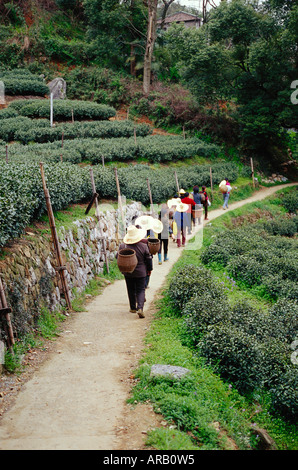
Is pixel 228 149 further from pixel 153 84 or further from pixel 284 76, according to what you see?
pixel 153 84

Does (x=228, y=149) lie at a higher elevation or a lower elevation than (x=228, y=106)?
lower

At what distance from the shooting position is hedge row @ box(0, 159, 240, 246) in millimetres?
9297

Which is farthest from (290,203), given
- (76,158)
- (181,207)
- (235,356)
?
(235,356)

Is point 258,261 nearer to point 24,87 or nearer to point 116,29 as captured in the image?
point 24,87

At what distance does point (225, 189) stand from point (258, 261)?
→ 8.85 m

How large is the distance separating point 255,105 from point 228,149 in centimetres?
419

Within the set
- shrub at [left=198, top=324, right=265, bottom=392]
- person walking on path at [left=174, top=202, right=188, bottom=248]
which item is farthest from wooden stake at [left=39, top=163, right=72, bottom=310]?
person walking on path at [left=174, top=202, right=188, bottom=248]

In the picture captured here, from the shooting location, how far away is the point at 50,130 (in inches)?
1090

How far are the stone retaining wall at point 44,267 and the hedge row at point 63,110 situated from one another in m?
19.9

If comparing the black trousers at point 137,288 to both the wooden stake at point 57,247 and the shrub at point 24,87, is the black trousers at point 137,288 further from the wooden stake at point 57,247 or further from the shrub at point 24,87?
the shrub at point 24,87

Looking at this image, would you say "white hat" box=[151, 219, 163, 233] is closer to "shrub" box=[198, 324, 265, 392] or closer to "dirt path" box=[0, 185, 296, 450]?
"dirt path" box=[0, 185, 296, 450]

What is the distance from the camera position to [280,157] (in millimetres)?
35562

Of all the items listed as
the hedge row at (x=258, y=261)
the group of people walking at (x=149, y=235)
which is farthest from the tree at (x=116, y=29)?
the hedge row at (x=258, y=261)
